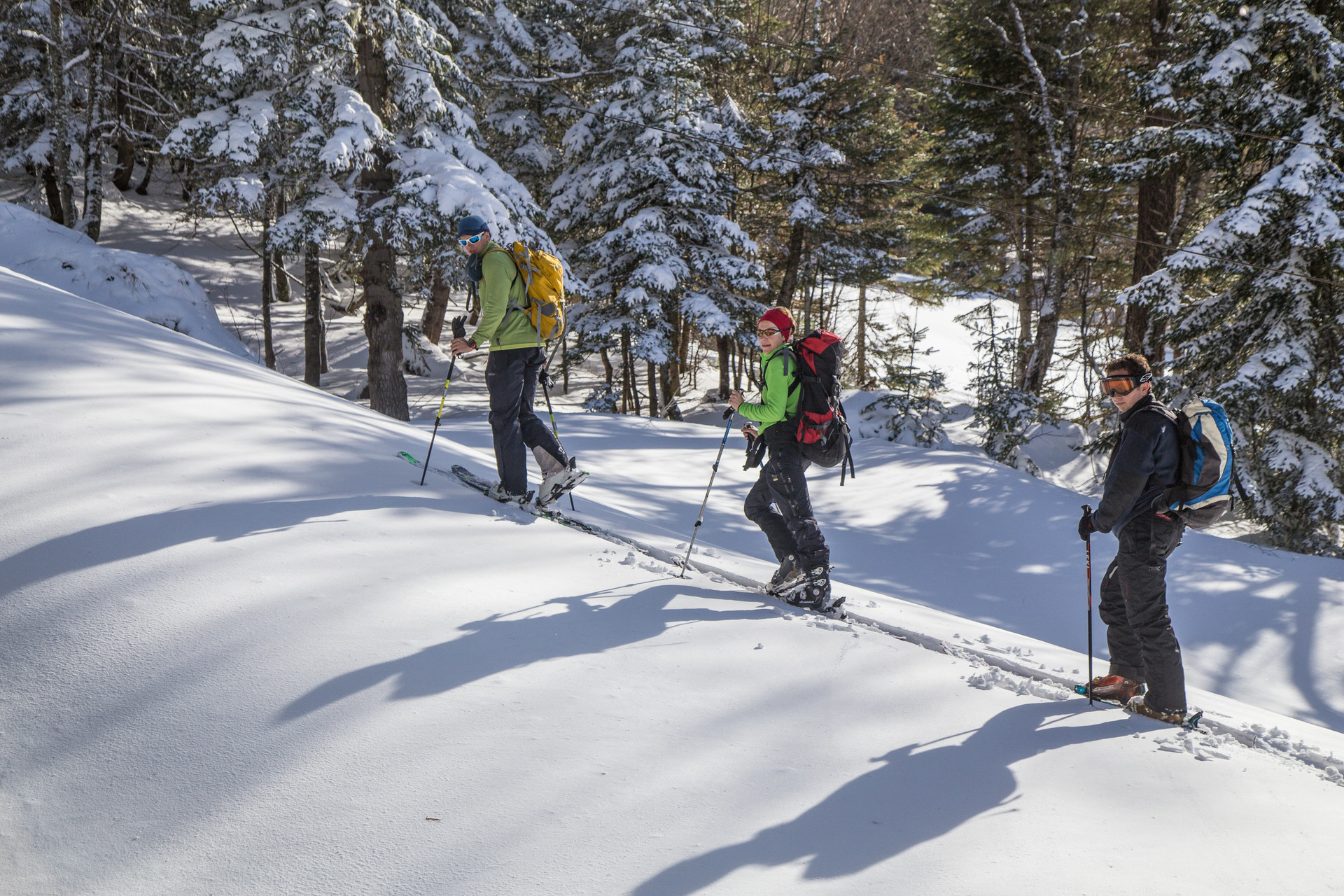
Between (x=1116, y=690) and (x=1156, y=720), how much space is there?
28cm

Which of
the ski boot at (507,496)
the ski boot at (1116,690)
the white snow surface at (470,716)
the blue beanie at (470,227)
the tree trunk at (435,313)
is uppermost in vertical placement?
the tree trunk at (435,313)

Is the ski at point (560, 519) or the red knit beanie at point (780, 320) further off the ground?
the red knit beanie at point (780, 320)

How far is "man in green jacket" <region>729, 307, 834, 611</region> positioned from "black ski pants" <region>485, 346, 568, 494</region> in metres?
1.66

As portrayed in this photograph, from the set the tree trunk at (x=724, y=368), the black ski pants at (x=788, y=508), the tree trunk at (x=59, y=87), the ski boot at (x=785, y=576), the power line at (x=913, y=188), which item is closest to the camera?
the black ski pants at (x=788, y=508)

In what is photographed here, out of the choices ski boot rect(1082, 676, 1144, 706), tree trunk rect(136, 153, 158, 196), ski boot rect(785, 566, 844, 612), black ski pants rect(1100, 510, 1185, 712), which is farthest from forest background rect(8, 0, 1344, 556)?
ski boot rect(785, 566, 844, 612)

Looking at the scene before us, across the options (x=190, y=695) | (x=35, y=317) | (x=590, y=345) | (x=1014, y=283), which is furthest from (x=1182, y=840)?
(x=1014, y=283)

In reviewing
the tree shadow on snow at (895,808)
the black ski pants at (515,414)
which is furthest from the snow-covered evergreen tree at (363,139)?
the tree shadow on snow at (895,808)

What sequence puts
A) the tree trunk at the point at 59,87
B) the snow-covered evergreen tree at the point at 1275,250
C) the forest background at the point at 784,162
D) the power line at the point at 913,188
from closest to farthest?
the snow-covered evergreen tree at the point at 1275,250
the power line at the point at 913,188
the forest background at the point at 784,162
the tree trunk at the point at 59,87

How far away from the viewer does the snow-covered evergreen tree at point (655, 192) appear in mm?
16375

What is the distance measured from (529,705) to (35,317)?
5650 millimetres

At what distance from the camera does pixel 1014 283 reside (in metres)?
19.2

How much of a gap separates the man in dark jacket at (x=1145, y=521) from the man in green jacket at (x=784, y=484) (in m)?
1.60

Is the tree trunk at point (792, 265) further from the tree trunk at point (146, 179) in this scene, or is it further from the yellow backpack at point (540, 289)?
the tree trunk at point (146, 179)

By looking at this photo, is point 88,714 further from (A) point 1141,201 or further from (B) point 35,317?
(A) point 1141,201
